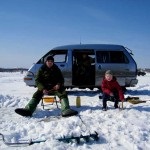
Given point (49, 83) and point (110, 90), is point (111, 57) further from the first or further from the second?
point (49, 83)

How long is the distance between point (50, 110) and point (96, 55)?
16.3 ft

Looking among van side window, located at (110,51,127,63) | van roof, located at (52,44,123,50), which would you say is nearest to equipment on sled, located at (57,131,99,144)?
van side window, located at (110,51,127,63)

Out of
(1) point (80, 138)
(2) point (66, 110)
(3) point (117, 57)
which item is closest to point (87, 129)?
(1) point (80, 138)

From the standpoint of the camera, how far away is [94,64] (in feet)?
40.6

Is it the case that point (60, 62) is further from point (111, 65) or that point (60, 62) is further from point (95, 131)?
point (95, 131)

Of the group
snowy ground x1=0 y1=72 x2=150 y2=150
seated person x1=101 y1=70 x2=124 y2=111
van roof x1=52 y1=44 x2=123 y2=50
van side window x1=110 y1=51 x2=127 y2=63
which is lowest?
snowy ground x1=0 y1=72 x2=150 y2=150

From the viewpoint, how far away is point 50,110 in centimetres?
819

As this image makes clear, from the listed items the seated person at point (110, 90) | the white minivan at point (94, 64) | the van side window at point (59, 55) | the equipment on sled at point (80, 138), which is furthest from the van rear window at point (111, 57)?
the equipment on sled at point (80, 138)

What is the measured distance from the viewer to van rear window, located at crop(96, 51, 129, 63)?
40.9 ft

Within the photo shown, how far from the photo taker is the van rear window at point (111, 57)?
12477 mm

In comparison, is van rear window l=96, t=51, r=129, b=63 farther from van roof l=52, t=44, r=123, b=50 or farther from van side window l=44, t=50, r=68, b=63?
van side window l=44, t=50, r=68, b=63

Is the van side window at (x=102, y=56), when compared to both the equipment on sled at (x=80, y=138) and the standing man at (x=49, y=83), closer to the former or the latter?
the standing man at (x=49, y=83)

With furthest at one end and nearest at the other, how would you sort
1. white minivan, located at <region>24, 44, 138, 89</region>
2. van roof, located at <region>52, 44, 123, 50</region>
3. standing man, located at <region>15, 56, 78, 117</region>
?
van roof, located at <region>52, 44, 123, 50</region> < white minivan, located at <region>24, 44, 138, 89</region> < standing man, located at <region>15, 56, 78, 117</region>

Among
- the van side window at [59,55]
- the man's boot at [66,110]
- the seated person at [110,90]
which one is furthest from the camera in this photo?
the van side window at [59,55]
